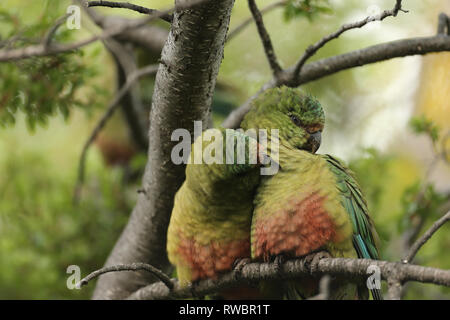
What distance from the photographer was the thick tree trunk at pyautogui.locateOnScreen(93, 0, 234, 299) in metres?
2.05

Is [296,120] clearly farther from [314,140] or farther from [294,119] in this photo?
[314,140]

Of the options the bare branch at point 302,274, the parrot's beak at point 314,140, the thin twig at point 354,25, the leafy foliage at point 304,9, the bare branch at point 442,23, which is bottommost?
the bare branch at point 302,274

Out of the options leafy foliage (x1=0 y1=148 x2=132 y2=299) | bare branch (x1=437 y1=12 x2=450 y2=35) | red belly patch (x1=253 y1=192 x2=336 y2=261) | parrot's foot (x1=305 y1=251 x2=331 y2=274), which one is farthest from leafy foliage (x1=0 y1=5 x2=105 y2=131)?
bare branch (x1=437 y1=12 x2=450 y2=35)

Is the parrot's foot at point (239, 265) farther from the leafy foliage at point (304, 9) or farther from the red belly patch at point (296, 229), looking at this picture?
the leafy foliage at point (304, 9)

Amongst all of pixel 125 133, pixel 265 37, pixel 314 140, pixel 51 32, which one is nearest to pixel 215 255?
pixel 314 140

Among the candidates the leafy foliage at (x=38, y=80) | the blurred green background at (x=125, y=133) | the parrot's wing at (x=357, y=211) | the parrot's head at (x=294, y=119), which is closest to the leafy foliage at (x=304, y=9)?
the blurred green background at (x=125, y=133)

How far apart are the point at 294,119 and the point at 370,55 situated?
1.82 feet

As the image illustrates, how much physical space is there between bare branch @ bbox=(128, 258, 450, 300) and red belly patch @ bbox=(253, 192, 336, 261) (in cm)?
7

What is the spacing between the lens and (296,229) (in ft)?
7.88

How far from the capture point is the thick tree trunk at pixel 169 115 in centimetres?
205

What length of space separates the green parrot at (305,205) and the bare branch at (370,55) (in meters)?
0.23

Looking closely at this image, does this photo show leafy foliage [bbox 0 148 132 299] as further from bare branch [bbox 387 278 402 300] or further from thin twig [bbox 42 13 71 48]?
bare branch [bbox 387 278 402 300]

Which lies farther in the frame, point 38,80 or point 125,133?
point 125,133

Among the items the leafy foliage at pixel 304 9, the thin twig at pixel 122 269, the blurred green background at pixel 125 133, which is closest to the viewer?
the thin twig at pixel 122 269
